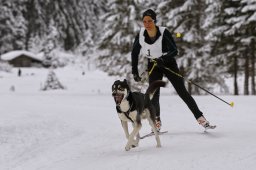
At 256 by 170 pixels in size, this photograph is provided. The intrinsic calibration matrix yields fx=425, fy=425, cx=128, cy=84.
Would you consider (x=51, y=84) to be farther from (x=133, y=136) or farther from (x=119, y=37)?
(x=133, y=136)

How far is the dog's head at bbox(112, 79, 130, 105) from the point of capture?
5.85m

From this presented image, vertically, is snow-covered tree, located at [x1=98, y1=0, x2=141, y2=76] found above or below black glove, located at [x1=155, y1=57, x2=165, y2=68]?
above

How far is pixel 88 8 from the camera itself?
80188mm

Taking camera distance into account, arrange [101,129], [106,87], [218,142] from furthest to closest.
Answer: [106,87] < [101,129] < [218,142]

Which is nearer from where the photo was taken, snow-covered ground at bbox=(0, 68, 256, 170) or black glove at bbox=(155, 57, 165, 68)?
snow-covered ground at bbox=(0, 68, 256, 170)

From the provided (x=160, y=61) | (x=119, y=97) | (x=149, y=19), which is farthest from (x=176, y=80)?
(x=119, y=97)

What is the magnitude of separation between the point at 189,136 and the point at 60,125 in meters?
3.84

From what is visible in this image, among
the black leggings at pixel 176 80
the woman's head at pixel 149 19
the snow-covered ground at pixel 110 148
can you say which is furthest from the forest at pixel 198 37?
the woman's head at pixel 149 19

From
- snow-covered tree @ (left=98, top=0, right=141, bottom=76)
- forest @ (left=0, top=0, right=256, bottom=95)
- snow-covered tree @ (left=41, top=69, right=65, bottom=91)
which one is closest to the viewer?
forest @ (left=0, top=0, right=256, bottom=95)

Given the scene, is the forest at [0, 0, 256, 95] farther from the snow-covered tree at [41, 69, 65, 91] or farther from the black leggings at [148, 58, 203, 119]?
the black leggings at [148, 58, 203, 119]

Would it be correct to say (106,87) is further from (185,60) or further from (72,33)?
(72,33)

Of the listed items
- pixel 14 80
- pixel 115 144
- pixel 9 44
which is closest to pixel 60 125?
pixel 115 144

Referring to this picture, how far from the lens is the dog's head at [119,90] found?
5848 millimetres

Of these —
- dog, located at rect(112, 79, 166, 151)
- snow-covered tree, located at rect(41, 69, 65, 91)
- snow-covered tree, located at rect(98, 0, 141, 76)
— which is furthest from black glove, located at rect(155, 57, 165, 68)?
snow-covered tree, located at rect(41, 69, 65, 91)
